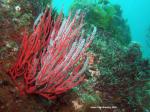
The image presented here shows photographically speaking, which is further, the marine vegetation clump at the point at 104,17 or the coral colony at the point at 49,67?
the marine vegetation clump at the point at 104,17

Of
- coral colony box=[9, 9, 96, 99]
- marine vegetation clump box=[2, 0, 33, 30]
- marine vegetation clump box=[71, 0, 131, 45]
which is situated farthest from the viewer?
marine vegetation clump box=[71, 0, 131, 45]

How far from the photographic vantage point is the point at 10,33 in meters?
3.97

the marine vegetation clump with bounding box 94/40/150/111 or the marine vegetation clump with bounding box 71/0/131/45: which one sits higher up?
the marine vegetation clump with bounding box 71/0/131/45

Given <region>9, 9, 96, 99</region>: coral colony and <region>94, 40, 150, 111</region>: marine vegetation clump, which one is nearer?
<region>9, 9, 96, 99</region>: coral colony

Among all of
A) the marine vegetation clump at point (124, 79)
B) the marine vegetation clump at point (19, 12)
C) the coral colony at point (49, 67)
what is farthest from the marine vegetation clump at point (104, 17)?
the coral colony at point (49, 67)

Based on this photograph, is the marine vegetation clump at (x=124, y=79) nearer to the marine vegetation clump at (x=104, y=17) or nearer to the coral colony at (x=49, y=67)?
the coral colony at (x=49, y=67)

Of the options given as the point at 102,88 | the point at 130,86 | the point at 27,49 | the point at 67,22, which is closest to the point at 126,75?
the point at 130,86

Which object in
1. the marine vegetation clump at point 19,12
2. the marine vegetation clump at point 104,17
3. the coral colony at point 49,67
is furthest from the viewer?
the marine vegetation clump at point 104,17

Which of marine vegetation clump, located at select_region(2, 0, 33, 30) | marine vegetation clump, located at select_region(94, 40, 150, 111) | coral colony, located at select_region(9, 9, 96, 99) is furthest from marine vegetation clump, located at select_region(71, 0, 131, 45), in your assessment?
coral colony, located at select_region(9, 9, 96, 99)

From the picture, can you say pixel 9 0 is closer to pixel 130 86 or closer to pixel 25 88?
pixel 25 88

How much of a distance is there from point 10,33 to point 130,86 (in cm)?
298

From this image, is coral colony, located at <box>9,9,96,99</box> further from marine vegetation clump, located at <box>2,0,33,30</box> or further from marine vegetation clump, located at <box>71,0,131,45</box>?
marine vegetation clump, located at <box>71,0,131,45</box>

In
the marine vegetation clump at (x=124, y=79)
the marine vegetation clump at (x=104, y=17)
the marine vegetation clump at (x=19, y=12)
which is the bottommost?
the marine vegetation clump at (x=124, y=79)

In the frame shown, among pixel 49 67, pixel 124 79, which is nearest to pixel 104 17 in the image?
pixel 124 79
